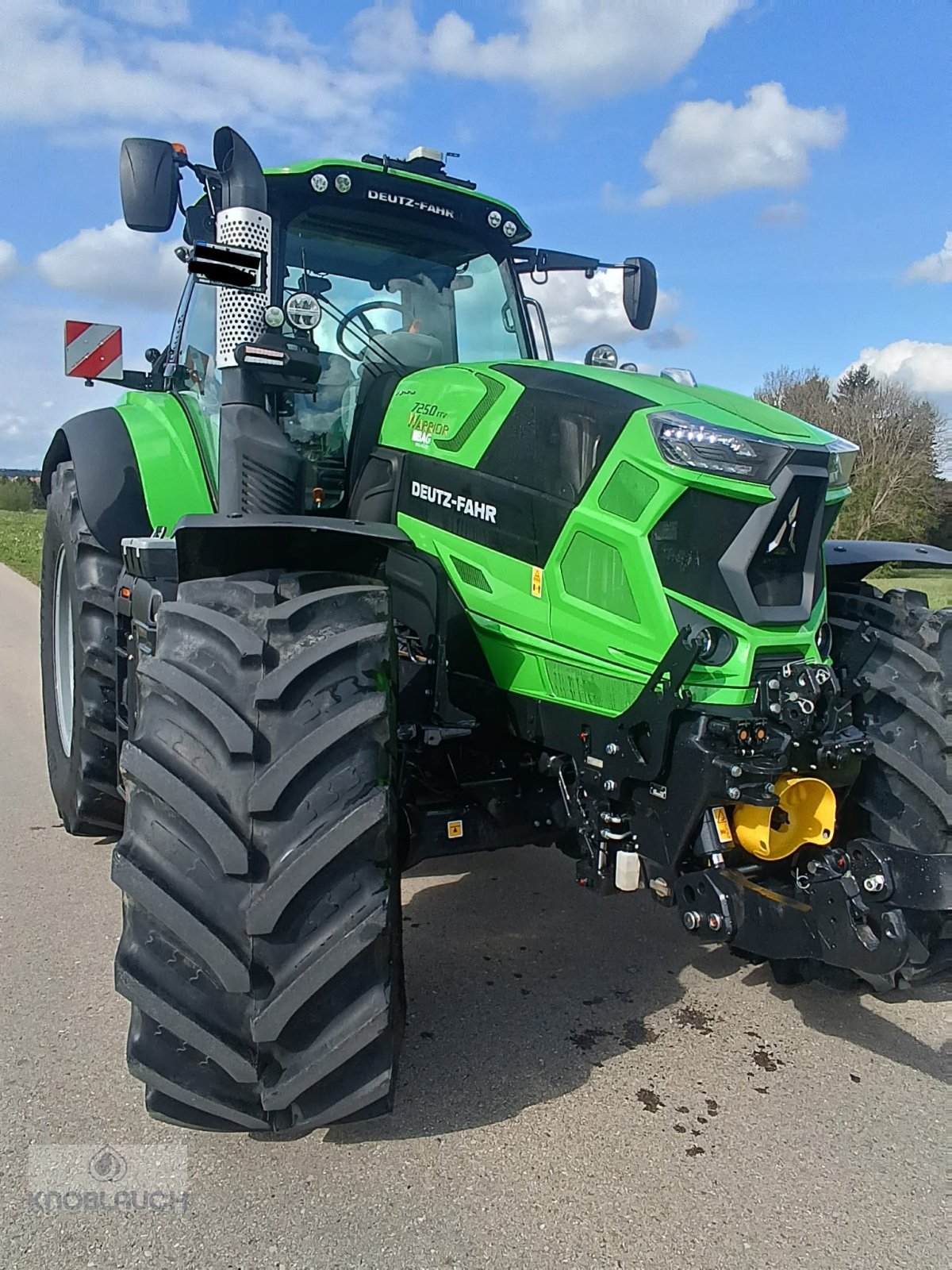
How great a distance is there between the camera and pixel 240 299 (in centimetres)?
331

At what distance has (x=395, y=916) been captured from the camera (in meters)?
2.56

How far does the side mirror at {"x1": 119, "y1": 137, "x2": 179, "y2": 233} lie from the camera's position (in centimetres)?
329

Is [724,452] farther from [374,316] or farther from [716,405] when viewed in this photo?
[374,316]

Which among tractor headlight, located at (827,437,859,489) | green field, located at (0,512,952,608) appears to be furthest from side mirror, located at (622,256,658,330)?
green field, located at (0,512,952,608)

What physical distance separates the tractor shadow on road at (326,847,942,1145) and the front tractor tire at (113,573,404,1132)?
0.46 m

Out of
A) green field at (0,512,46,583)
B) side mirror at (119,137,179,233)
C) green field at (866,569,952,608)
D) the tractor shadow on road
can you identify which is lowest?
green field at (0,512,46,583)

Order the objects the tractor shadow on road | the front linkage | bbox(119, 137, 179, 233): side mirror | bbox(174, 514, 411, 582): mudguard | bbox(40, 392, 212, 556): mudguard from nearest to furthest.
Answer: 1. the front linkage
2. bbox(174, 514, 411, 582): mudguard
3. the tractor shadow on road
4. bbox(119, 137, 179, 233): side mirror
5. bbox(40, 392, 212, 556): mudguard

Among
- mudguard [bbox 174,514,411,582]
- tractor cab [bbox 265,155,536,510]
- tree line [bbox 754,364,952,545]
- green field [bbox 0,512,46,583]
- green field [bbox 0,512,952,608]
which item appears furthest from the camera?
tree line [bbox 754,364,952,545]

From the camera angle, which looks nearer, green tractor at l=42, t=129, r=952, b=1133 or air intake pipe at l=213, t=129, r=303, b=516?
green tractor at l=42, t=129, r=952, b=1133

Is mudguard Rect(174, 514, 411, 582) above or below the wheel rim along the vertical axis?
above

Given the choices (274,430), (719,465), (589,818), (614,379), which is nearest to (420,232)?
(274,430)

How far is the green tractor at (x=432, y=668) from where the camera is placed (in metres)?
2.29

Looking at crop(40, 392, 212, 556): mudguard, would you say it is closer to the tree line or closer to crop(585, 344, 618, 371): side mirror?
crop(585, 344, 618, 371): side mirror

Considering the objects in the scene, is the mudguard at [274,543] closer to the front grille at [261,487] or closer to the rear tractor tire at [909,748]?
the front grille at [261,487]
